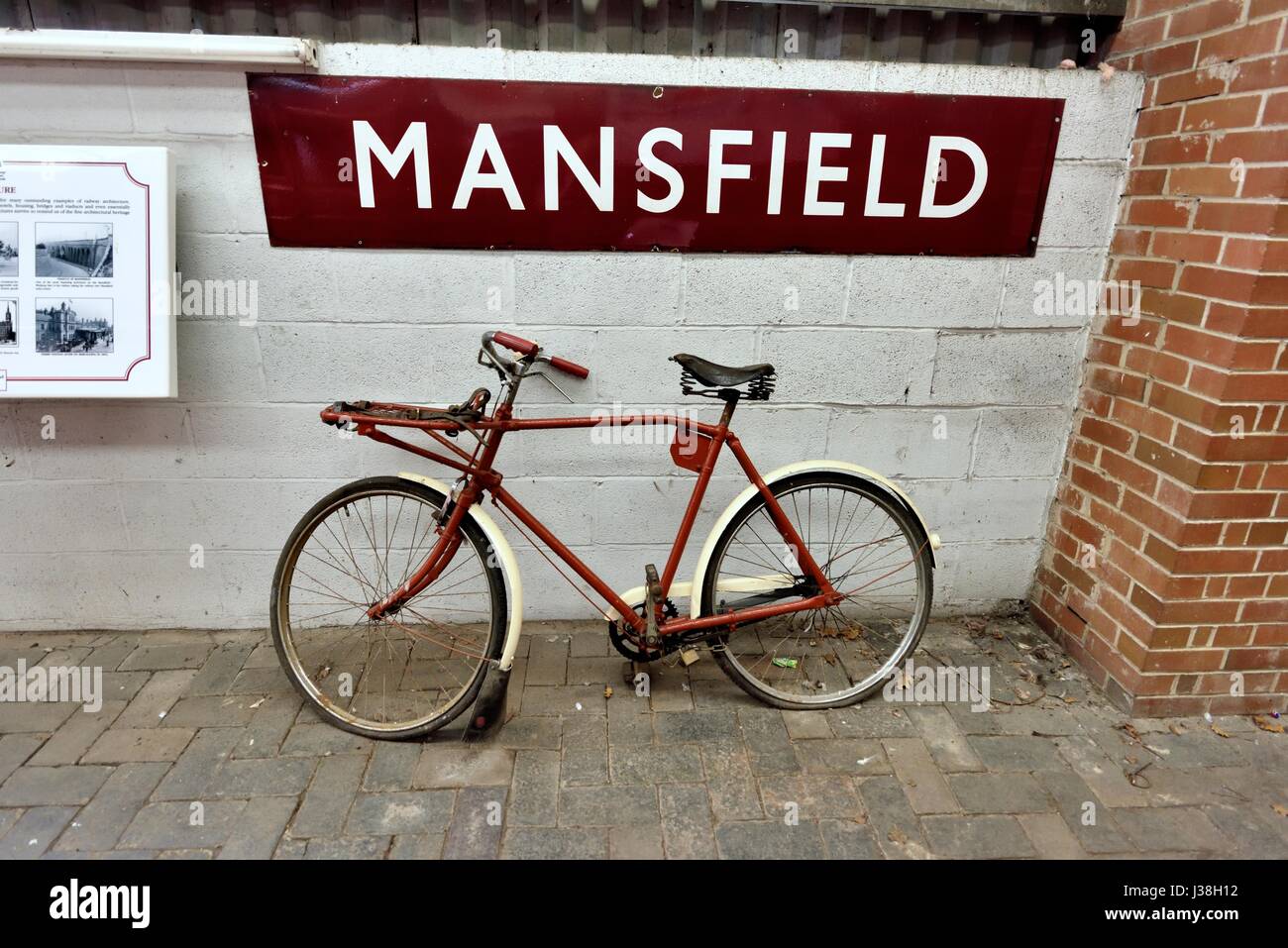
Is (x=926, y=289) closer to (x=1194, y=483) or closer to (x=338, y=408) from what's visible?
(x=1194, y=483)

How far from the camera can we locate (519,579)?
2654 millimetres

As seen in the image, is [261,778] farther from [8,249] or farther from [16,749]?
[8,249]

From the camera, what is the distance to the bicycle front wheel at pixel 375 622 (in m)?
2.70

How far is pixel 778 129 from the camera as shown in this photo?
2711mm

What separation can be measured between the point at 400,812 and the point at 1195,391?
287 cm

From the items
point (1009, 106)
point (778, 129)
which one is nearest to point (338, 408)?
point (778, 129)

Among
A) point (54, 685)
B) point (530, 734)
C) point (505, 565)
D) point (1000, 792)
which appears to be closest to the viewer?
point (1000, 792)

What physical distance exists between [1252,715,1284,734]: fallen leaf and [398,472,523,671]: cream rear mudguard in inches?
106

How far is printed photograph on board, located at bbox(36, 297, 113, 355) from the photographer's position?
2635mm

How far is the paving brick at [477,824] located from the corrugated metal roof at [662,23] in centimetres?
259

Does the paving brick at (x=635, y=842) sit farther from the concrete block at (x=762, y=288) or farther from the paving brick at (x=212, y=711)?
the concrete block at (x=762, y=288)

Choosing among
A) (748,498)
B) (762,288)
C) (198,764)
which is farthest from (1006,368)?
(198,764)

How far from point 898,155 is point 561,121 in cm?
121

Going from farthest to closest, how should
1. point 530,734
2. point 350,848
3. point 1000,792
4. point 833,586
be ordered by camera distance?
point 833,586 → point 530,734 → point 1000,792 → point 350,848
